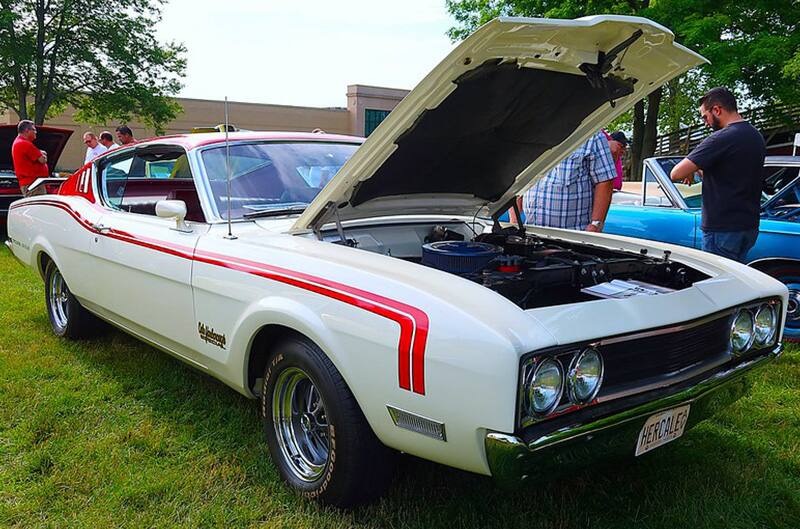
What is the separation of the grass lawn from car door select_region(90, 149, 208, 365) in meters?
0.42

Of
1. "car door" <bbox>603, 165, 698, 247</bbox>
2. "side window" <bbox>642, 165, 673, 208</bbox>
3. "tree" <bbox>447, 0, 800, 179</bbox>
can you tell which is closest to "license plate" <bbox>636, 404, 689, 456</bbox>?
"car door" <bbox>603, 165, 698, 247</bbox>

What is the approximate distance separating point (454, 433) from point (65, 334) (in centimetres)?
360

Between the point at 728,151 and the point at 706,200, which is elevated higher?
the point at 728,151

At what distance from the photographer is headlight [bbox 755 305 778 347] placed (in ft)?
8.32

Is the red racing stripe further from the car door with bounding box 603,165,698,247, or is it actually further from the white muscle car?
the car door with bounding box 603,165,698,247

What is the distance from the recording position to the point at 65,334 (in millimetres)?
4438

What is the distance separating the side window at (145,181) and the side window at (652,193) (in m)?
3.87

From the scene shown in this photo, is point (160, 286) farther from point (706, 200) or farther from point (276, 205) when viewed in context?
point (706, 200)

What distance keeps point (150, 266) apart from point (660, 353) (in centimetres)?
235

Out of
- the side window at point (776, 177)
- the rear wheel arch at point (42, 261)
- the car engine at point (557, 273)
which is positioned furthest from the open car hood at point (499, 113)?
the side window at point (776, 177)

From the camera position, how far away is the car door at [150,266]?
116 inches

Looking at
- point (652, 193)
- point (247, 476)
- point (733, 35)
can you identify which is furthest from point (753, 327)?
point (733, 35)

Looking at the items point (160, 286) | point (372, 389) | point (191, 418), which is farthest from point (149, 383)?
point (372, 389)

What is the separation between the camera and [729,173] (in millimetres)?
4023
